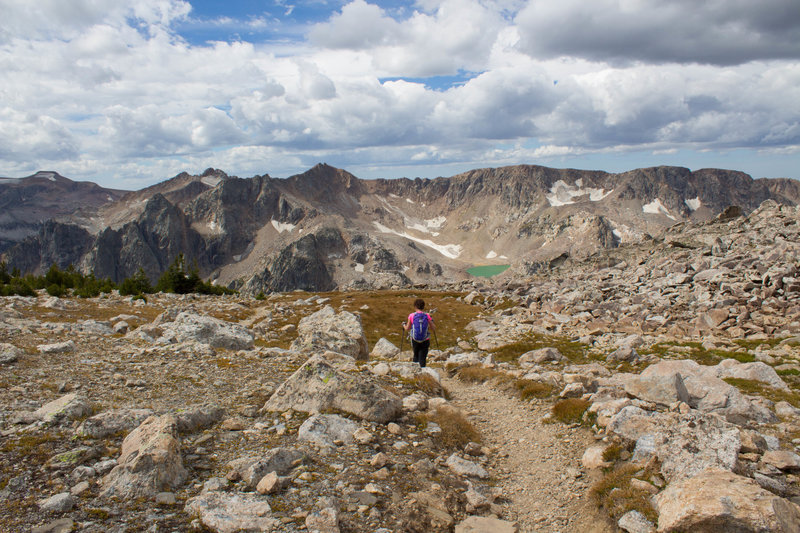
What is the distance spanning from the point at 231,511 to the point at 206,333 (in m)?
16.2

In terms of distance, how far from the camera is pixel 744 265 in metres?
34.8

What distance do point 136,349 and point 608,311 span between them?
35791 millimetres

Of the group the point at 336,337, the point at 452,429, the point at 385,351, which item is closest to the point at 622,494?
the point at 452,429

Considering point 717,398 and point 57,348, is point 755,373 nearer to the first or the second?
point 717,398

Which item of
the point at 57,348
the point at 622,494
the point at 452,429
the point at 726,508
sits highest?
the point at 726,508

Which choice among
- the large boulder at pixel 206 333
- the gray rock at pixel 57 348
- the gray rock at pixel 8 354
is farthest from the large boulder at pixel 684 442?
the gray rock at pixel 57 348

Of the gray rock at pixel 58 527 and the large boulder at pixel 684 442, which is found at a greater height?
the gray rock at pixel 58 527

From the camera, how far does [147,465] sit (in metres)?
7.32

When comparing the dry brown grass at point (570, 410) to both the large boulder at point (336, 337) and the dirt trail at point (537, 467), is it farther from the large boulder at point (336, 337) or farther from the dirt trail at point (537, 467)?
the large boulder at point (336, 337)

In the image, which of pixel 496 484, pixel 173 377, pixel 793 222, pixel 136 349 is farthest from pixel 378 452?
pixel 793 222

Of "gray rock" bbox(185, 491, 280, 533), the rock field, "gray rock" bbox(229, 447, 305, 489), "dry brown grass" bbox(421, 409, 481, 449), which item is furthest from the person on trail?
"gray rock" bbox(185, 491, 280, 533)

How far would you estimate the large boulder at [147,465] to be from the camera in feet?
23.1

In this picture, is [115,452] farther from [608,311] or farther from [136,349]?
[608,311]

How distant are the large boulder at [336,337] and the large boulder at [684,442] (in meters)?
15.1
